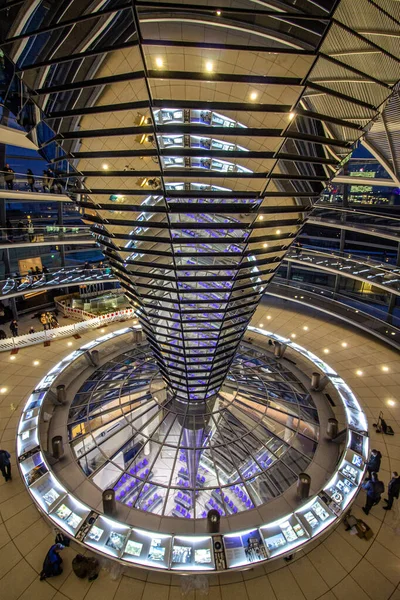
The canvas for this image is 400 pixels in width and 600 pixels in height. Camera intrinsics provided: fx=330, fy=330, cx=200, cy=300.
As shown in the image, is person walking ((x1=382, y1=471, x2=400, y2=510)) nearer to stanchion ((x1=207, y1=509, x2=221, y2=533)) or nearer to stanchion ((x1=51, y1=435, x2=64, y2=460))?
stanchion ((x1=207, y1=509, x2=221, y2=533))

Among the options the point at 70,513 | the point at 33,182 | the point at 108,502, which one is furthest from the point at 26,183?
the point at 108,502

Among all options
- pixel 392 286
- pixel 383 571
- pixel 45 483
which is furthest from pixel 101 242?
pixel 392 286

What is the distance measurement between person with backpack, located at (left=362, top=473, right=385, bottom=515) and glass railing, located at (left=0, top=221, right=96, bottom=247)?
1892 centimetres

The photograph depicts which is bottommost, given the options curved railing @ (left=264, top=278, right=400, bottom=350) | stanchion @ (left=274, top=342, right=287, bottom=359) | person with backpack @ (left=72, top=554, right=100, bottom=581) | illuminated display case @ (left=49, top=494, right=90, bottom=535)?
person with backpack @ (left=72, top=554, right=100, bottom=581)

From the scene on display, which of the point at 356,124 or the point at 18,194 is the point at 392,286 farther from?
the point at 18,194

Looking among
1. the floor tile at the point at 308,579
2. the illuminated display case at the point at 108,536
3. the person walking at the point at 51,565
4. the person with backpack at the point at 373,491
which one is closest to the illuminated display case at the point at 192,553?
the illuminated display case at the point at 108,536

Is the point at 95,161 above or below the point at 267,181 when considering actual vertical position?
above

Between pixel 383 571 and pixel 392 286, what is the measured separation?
1381 cm

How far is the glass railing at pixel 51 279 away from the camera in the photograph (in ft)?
68.2

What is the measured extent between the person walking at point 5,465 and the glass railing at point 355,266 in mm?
19232

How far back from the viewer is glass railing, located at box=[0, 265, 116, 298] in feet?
68.2

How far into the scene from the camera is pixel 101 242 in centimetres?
1208

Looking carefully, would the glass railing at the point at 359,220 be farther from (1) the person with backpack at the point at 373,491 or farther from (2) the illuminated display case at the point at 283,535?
(2) the illuminated display case at the point at 283,535

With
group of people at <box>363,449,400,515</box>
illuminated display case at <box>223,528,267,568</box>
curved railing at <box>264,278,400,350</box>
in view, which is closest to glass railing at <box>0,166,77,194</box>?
illuminated display case at <box>223,528,267,568</box>
